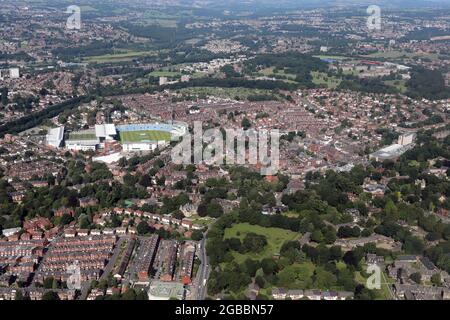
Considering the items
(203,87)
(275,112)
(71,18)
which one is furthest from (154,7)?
(275,112)

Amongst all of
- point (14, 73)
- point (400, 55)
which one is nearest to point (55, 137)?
point (14, 73)

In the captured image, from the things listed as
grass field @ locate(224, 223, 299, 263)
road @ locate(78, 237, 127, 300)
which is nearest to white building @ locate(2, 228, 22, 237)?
road @ locate(78, 237, 127, 300)

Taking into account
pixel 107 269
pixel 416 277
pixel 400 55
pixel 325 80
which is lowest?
pixel 107 269

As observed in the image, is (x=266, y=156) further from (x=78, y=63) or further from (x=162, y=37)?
(x=162, y=37)

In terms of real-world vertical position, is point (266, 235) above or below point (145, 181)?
below

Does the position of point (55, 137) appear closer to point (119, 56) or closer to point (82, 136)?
point (82, 136)

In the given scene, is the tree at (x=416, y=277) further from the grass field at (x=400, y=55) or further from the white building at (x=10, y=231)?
the grass field at (x=400, y=55)
